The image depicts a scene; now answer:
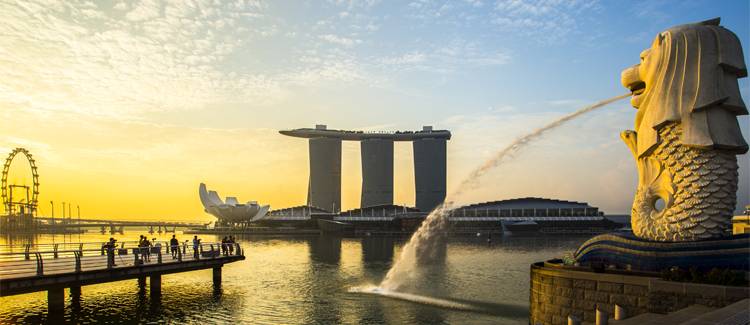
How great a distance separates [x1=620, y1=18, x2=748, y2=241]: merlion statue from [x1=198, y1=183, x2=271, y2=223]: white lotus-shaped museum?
162388 mm

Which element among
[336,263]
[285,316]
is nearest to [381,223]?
[336,263]

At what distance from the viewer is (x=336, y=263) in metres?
60.7

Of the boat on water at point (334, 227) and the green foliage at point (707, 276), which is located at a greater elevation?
the green foliage at point (707, 276)

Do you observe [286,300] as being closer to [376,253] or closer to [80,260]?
[80,260]

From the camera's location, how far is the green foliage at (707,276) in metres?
17.2

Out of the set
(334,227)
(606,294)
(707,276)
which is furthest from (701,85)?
(334,227)

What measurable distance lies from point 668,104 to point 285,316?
2053 centimetres

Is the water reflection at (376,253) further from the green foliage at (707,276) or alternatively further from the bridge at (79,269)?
the green foliage at (707,276)

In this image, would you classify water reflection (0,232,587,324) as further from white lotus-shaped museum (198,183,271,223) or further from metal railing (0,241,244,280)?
white lotus-shaped museum (198,183,271,223)

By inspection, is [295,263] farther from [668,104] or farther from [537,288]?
[668,104]

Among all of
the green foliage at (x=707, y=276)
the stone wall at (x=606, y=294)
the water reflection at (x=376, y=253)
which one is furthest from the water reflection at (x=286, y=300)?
the water reflection at (x=376, y=253)

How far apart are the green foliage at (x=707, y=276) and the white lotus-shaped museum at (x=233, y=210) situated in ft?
543

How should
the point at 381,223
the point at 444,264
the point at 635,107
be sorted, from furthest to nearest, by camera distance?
1. the point at 381,223
2. the point at 444,264
3. the point at 635,107

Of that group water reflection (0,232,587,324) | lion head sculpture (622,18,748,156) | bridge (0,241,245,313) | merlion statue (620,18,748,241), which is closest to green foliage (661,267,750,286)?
Result: merlion statue (620,18,748,241)
